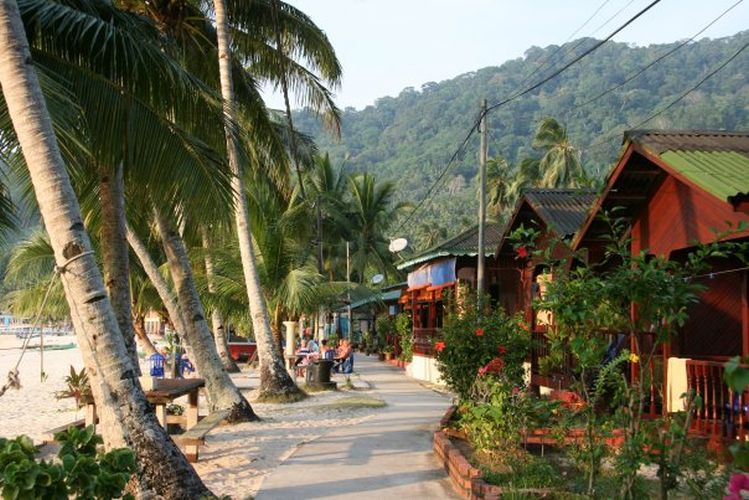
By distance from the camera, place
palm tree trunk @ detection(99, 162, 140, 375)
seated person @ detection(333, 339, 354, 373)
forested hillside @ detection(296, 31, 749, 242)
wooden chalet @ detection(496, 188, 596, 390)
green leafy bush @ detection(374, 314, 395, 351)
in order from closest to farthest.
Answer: palm tree trunk @ detection(99, 162, 140, 375), wooden chalet @ detection(496, 188, 596, 390), seated person @ detection(333, 339, 354, 373), green leafy bush @ detection(374, 314, 395, 351), forested hillside @ detection(296, 31, 749, 242)

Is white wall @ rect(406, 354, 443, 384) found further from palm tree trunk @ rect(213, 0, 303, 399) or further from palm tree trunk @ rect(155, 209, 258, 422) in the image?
palm tree trunk @ rect(155, 209, 258, 422)

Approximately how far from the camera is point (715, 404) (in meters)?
8.50

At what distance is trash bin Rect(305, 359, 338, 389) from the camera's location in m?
20.2

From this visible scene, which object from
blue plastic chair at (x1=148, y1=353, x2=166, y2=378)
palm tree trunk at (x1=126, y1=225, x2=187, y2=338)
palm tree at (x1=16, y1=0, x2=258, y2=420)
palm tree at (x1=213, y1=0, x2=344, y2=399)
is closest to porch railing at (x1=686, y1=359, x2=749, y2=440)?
palm tree at (x1=16, y1=0, x2=258, y2=420)

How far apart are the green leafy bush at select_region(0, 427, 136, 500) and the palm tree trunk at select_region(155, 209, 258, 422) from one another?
7732 mm

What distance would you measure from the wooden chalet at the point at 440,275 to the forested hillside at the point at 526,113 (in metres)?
54.2

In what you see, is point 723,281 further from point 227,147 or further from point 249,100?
point 249,100

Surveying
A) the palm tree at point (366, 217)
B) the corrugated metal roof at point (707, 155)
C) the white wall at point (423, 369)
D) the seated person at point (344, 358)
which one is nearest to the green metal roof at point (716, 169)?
the corrugated metal roof at point (707, 155)

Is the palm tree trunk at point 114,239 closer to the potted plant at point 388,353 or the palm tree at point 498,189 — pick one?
the potted plant at point 388,353

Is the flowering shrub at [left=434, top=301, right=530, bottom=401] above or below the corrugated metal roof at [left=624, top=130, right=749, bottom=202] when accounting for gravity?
below

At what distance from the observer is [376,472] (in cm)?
909

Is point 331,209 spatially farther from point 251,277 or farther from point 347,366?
point 251,277

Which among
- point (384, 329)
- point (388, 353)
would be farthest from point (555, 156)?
point (388, 353)

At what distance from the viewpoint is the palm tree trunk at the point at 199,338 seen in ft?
42.6
